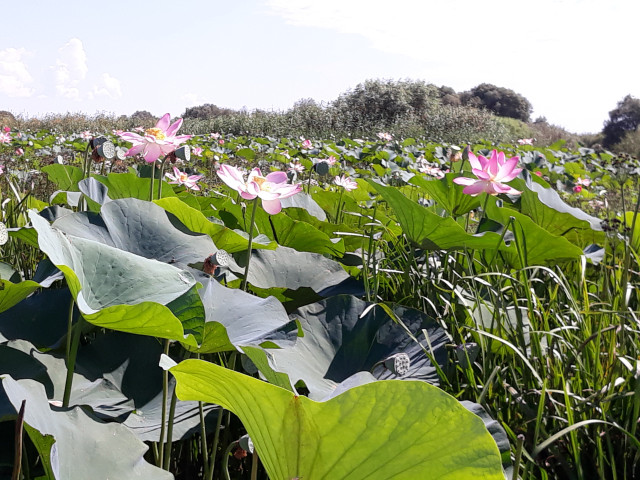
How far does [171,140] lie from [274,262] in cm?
37

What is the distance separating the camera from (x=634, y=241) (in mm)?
1961

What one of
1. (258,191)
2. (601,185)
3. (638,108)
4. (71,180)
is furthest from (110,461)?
(638,108)

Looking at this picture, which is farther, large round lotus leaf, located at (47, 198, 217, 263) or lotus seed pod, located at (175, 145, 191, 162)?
lotus seed pod, located at (175, 145, 191, 162)

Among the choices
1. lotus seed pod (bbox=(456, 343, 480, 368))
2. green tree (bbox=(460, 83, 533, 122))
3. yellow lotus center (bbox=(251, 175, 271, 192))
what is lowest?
green tree (bbox=(460, 83, 533, 122))

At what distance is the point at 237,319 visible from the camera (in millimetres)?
924

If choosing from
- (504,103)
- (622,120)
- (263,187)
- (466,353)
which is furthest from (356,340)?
(504,103)

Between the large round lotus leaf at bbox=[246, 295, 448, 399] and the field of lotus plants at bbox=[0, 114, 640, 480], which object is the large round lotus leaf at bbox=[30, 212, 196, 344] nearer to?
the field of lotus plants at bbox=[0, 114, 640, 480]

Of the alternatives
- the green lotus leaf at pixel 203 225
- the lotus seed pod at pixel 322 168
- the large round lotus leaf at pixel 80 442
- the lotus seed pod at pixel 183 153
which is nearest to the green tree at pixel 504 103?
the lotus seed pod at pixel 322 168

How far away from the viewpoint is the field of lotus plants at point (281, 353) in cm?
48

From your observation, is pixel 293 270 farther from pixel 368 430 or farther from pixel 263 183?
pixel 368 430

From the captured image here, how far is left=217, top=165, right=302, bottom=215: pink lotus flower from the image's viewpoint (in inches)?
43.9

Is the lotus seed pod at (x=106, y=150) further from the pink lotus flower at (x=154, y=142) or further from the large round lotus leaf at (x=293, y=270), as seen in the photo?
the large round lotus leaf at (x=293, y=270)

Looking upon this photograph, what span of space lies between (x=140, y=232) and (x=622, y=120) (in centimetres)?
2191

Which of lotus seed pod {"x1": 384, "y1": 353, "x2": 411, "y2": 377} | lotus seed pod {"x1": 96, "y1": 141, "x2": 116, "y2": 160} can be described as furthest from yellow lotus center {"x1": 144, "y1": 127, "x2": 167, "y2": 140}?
lotus seed pod {"x1": 384, "y1": 353, "x2": 411, "y2": 377}
